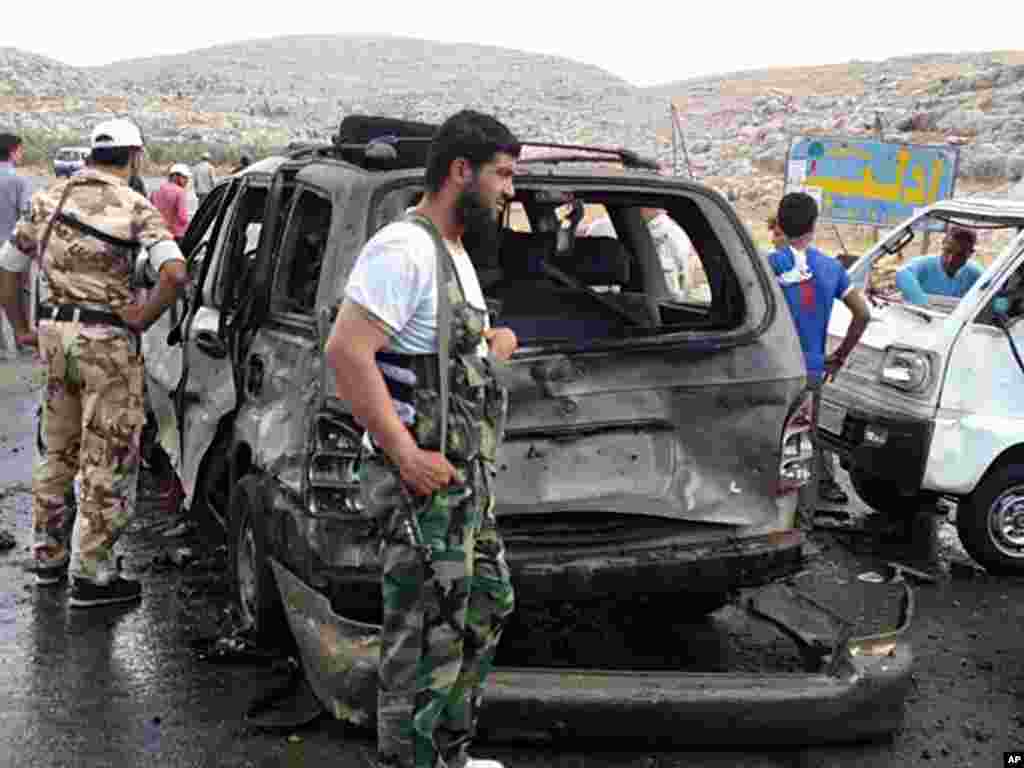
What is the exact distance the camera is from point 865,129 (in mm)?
52281

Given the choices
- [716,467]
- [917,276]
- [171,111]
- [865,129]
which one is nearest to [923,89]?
[865,129]

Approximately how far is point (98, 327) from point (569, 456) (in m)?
2.20

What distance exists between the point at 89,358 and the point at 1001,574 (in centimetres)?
442

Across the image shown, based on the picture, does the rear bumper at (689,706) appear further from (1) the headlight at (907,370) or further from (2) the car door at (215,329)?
(1) the headlight at (907,370)

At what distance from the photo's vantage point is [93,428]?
538cm

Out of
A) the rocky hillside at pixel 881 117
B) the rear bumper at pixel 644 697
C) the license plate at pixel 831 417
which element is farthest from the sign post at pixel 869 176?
the rocky hillside at pixel 881 117

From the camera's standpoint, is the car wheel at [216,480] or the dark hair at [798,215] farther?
the dark hair at [798,215]

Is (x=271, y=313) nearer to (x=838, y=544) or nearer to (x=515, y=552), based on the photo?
(x=515, y=552)

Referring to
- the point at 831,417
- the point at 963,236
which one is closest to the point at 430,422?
the point at 831,417

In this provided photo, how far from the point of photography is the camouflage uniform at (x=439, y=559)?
10.6 ft

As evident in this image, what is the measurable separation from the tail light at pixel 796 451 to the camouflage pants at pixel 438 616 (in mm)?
1391

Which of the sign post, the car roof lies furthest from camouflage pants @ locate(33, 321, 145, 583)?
the sign post

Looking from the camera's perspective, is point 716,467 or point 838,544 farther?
point 838,544

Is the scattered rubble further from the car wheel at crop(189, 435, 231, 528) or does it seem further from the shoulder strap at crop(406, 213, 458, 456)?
the shoulder strap at crop(406, 213, 458, 456)
